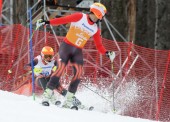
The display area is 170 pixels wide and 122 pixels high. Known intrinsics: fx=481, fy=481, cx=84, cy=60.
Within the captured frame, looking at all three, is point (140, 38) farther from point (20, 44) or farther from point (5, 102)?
point (5, 102)

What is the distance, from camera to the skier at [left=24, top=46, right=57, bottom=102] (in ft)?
29.2

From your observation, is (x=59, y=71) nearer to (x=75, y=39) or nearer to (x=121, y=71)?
(x=75, y=39)

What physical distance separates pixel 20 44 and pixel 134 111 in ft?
10.8

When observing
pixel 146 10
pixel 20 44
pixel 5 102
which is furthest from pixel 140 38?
pixel 5 102

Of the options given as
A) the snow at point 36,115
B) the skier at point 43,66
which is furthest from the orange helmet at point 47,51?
the snow at point 36,115

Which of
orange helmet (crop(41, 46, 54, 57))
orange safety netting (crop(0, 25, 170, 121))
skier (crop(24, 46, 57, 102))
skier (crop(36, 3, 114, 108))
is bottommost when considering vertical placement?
orange safety netting (crop(0, 25, 170, 121))

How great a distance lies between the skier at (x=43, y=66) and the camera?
8898mm

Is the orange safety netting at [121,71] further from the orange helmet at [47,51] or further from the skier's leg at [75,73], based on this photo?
the skier's leg at [75,73]

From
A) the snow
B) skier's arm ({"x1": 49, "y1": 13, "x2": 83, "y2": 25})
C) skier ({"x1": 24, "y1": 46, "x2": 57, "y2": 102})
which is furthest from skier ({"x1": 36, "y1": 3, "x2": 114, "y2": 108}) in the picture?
skier ({"x1": 24, "y1": 46, "x2": 57, "y2": 102})

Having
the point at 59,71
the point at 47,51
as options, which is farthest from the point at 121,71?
the point at 59,71

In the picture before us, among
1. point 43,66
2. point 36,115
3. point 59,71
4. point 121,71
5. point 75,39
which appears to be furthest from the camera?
point 121,71

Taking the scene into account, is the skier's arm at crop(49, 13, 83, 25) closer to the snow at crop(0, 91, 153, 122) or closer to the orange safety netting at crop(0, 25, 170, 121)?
the snow at crop(0, 91, 153, 122)

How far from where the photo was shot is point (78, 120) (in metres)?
5.45

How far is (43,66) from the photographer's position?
29.8 feet
